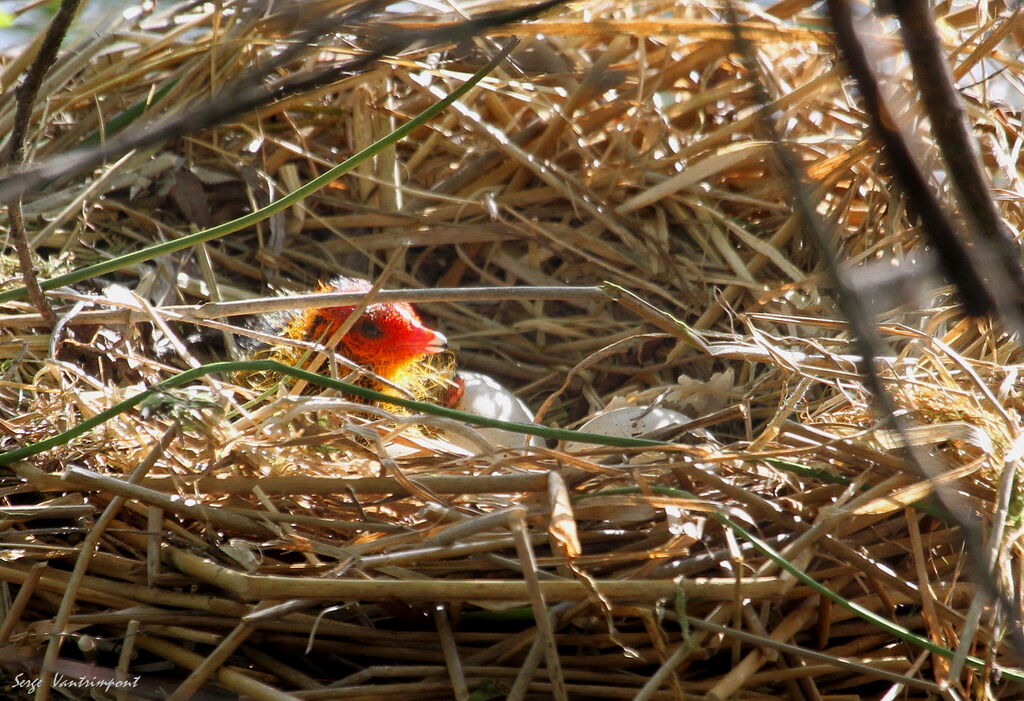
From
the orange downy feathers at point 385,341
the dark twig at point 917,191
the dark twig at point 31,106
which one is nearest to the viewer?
the dark twig at point 917,191

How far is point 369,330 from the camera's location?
225 centimetres

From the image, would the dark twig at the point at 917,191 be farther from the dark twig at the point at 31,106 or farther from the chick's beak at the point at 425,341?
the chick's beak at the point at 425,341

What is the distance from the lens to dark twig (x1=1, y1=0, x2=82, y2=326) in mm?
890

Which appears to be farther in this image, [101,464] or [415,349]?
[415,349]

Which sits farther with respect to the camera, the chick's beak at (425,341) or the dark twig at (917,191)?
the chick's beak at (425,341)

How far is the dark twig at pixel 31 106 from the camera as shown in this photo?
890mm

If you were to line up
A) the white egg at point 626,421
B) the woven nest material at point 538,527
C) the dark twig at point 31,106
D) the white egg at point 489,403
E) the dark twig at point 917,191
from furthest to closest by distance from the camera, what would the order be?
1. the white egg at point 489,403
2. the white egg at point 626,421
3. the woven nest material at point 538,527
4. the dark twig at point 31,106
5. the dark twig at point 917,191

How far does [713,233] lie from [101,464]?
1618 millimetres

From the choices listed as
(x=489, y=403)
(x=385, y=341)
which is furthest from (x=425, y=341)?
(x=489, y=403)

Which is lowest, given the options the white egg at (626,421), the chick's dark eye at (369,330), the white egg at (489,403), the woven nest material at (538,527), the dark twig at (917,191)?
the white egg at (489,403)

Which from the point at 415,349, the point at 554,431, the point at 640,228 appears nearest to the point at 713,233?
the point at 640,228

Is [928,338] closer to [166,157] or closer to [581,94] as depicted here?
[581,94]

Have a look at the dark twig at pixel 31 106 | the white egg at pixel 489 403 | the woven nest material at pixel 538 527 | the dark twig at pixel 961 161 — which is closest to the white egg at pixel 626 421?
the woven nest material at pixel 538 527

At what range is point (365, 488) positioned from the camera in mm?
1252
